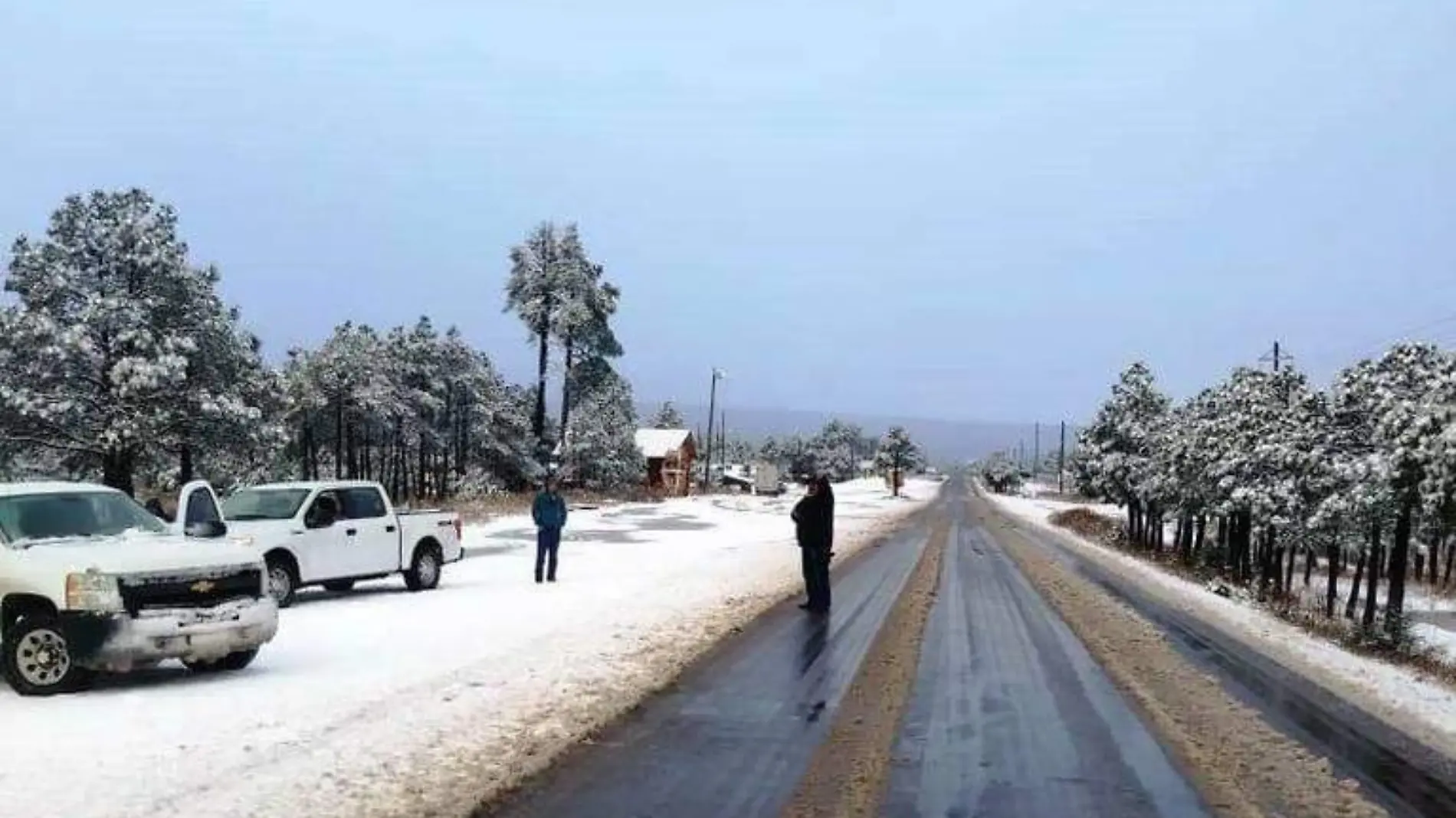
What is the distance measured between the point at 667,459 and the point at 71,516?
84116 millimetres

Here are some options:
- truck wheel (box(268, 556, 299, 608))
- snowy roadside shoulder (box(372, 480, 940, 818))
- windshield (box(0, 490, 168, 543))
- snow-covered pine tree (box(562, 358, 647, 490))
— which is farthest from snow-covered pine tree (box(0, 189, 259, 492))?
snow-covered pine tree (box(562, 358, 647, 490))

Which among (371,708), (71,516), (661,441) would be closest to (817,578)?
(371,708)

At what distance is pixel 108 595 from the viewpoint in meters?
10.0

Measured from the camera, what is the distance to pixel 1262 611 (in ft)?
74.3

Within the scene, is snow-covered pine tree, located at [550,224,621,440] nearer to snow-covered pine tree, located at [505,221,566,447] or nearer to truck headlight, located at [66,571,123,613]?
snow-covered pine tree, located at [505,221,566,447]

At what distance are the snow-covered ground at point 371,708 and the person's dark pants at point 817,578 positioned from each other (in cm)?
82

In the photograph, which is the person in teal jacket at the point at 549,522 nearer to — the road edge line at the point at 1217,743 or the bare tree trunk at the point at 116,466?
the road edge line at the point at 1217,743

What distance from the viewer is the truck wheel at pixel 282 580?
16.7 m

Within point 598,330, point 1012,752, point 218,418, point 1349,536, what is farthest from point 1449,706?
point 598,330

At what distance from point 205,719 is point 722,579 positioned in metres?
13.6

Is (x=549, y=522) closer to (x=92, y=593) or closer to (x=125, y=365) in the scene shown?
(x=92, y=593)

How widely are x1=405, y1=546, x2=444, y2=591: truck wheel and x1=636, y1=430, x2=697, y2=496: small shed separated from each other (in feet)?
234

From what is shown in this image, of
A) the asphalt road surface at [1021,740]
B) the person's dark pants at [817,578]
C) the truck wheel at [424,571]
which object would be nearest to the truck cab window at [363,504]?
the truck wheel at [424,571]

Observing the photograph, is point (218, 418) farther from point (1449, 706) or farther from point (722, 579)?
point (1449, 706)
